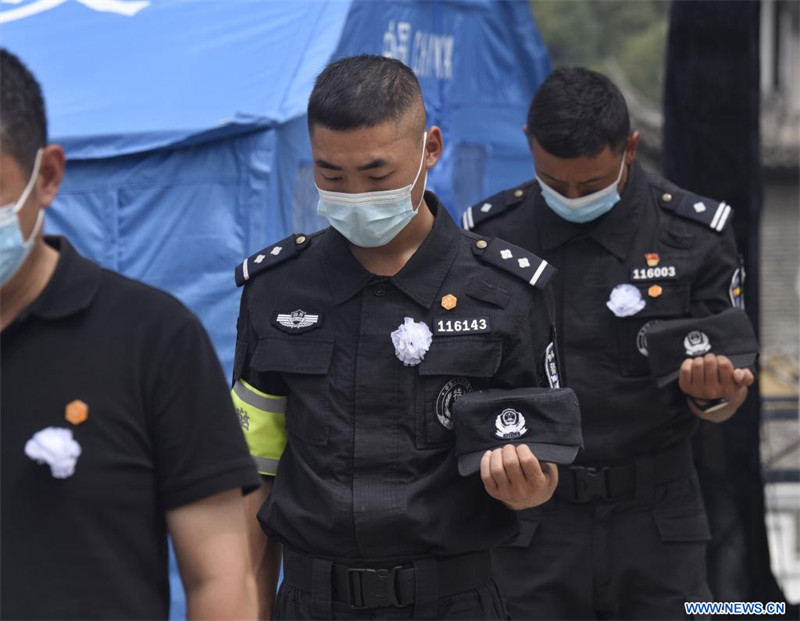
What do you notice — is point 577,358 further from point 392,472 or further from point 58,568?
point 58,568

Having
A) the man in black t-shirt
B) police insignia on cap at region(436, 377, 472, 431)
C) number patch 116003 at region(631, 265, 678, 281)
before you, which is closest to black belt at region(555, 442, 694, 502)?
number patch 116003 at region(631, 265, 678, 281)

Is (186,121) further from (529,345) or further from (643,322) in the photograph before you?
(529,345)

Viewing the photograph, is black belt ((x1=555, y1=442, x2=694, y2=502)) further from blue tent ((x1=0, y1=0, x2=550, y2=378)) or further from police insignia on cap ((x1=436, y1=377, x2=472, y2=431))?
blue tent ((x1=0, y1=0, x2=550, y2=378))

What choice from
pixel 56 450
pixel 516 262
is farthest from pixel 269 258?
pixel 56 450

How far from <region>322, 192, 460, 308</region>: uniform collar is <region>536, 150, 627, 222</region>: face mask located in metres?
0.93

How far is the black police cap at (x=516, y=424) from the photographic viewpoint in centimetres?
242

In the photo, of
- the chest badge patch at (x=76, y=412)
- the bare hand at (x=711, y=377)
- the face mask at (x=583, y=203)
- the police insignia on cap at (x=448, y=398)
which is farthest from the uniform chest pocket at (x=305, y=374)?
the face mask at (x=583, y=203)

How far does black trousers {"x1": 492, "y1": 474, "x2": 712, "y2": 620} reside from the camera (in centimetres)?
348

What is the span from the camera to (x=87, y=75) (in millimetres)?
5230

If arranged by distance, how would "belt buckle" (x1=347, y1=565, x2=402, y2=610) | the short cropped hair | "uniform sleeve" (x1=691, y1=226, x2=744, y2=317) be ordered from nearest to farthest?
"belt buckle" (x1=347, y1=565, x2=402, y2=610) < the short cropped hair < "uniform sleeve" (x1=691, y1=226, x2=744, y2=317)

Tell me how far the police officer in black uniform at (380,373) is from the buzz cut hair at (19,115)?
0.77 m

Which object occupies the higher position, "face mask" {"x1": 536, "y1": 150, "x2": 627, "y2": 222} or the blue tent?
"face mask" {"x1": 536, "y1": 150, "x2": 627, "y2": 222}

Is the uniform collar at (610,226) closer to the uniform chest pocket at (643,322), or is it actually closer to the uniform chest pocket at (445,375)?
the uniform chest pocket at (643,322)

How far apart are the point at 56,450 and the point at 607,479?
6.66 ft
